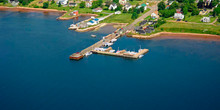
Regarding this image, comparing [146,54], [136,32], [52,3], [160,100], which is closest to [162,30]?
[136,32]

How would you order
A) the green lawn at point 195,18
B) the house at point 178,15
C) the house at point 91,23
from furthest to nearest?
the house at point 91,23
the house at point 178,15
the green lawn at point 195,18

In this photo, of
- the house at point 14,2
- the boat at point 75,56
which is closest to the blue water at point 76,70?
the boat at point 75,56

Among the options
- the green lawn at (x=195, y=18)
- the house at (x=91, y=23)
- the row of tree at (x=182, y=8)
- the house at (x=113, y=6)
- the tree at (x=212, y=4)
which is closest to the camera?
the green lawn at (x=195, y=18)

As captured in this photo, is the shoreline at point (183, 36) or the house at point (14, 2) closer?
the shoreline at point (183, 36)

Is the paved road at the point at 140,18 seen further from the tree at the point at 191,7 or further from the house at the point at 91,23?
the tree at the point at 191,7

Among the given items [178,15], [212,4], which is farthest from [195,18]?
[212,4]

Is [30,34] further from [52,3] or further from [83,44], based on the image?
[52,3]

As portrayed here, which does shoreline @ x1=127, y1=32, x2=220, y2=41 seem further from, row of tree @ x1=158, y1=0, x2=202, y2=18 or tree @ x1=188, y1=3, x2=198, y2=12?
tree @ x1=188, y1=3, x2=198, y2=12

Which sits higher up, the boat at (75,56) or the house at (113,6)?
the house at (113,6)
